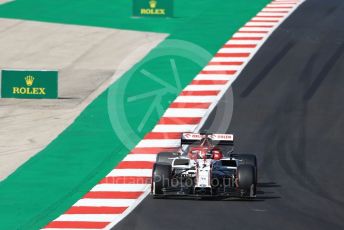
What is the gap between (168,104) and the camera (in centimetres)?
3238

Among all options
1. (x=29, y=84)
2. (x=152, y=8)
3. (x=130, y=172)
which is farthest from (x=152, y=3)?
(x=130, y=172)

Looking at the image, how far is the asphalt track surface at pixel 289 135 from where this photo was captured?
70.5ft

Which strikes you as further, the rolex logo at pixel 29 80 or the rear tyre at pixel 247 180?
the rolex logo at pixel 29 80

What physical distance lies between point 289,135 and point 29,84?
8.95 meters

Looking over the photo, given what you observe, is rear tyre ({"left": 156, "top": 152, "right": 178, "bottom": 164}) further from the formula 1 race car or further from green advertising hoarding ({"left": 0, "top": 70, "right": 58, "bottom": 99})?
green advertising hoarding ({"left": 0, "top": 70, "right": 58, "bottom": 99})

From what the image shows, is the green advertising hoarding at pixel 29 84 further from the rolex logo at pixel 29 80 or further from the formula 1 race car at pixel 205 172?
the formula 1 race car at pixel 205 172

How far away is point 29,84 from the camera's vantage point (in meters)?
33.4

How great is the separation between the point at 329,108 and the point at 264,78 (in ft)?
13.6

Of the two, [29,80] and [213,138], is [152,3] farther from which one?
[213,138]

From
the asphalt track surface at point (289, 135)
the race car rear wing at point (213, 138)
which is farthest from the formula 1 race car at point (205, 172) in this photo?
the asphalt track surface at point (289, 135)

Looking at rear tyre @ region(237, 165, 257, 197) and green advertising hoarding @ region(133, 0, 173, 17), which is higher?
green advertising hoarding @ region(133, 0, 173, 17)

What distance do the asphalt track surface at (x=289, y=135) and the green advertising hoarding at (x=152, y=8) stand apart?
5.13m

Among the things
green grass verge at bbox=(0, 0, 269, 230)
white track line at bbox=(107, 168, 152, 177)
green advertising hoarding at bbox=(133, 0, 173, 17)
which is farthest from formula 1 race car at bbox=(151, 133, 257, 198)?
green advertising hoarding at bbox=(133, 0, 173, 17)

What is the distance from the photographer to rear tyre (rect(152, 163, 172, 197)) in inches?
890
